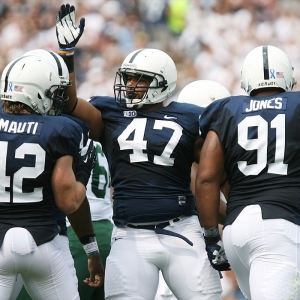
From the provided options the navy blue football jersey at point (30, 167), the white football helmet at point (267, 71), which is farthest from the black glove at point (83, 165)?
the white football helmet at point (267, 71)

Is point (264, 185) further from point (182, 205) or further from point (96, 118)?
point (96, 118)

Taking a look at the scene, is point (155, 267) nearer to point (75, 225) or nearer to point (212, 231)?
point (212, 231)

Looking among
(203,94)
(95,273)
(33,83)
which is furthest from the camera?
(203,94)

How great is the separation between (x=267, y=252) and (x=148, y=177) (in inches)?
31.7

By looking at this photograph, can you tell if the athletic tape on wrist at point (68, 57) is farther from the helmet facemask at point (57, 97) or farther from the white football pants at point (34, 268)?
the white football pants at point (34, 268)

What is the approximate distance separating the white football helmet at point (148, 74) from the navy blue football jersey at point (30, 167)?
22.7 inches

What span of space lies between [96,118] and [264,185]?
3.34 ft

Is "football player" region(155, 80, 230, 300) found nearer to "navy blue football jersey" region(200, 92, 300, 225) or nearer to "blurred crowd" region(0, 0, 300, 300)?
"navy blue football jersey" region(200, 92, 300, 225)

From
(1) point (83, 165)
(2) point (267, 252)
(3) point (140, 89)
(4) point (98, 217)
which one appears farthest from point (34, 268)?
(4) point (98, 217)

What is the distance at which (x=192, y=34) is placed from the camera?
7.87 m

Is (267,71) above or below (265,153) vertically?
above

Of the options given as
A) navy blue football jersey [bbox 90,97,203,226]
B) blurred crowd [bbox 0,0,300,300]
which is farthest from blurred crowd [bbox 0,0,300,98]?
navy blue football jersey [bbox 90,97,203,226]

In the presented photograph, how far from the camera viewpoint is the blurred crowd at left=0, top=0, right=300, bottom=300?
7797 mm

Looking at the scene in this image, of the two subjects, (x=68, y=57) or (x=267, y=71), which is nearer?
(x=267, y=71)
